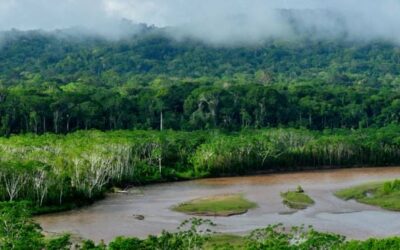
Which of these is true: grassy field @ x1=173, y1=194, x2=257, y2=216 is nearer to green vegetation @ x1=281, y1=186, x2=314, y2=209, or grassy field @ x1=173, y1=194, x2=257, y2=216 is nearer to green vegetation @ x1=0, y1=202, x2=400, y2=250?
green vegetation @ x1=281, y1=186, x2=314, y2=209

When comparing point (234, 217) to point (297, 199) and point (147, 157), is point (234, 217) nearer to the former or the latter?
point (297, 199)

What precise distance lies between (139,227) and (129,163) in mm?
25304

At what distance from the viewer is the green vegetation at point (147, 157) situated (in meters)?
66.8

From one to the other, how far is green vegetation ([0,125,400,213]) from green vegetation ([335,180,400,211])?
743 inches

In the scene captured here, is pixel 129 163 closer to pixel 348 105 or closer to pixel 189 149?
pixel 189 149

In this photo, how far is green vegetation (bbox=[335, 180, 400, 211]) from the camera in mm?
73688

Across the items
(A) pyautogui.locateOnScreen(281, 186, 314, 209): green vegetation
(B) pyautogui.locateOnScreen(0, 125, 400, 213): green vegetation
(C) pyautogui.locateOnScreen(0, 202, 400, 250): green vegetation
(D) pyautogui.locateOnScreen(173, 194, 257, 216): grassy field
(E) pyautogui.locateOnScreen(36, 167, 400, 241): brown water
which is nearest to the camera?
(C) pyautogui.locateOnScreen(0, 202, 400, 250): green vegetation

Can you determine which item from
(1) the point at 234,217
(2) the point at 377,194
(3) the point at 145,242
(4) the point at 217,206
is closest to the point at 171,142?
(4) the point at 217,206

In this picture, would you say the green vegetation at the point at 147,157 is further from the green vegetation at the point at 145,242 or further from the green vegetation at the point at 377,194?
the green vegetation at the point at 145,242

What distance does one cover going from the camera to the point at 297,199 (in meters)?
76.7

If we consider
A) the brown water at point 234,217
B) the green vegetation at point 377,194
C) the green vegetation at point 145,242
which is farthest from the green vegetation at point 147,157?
the green vegetation at point 145,242

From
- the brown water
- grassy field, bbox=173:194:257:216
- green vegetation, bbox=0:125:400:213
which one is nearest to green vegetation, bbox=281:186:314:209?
the brown water

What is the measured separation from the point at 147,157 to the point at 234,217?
94.0 feet

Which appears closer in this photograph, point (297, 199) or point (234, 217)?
point (234, 217)
